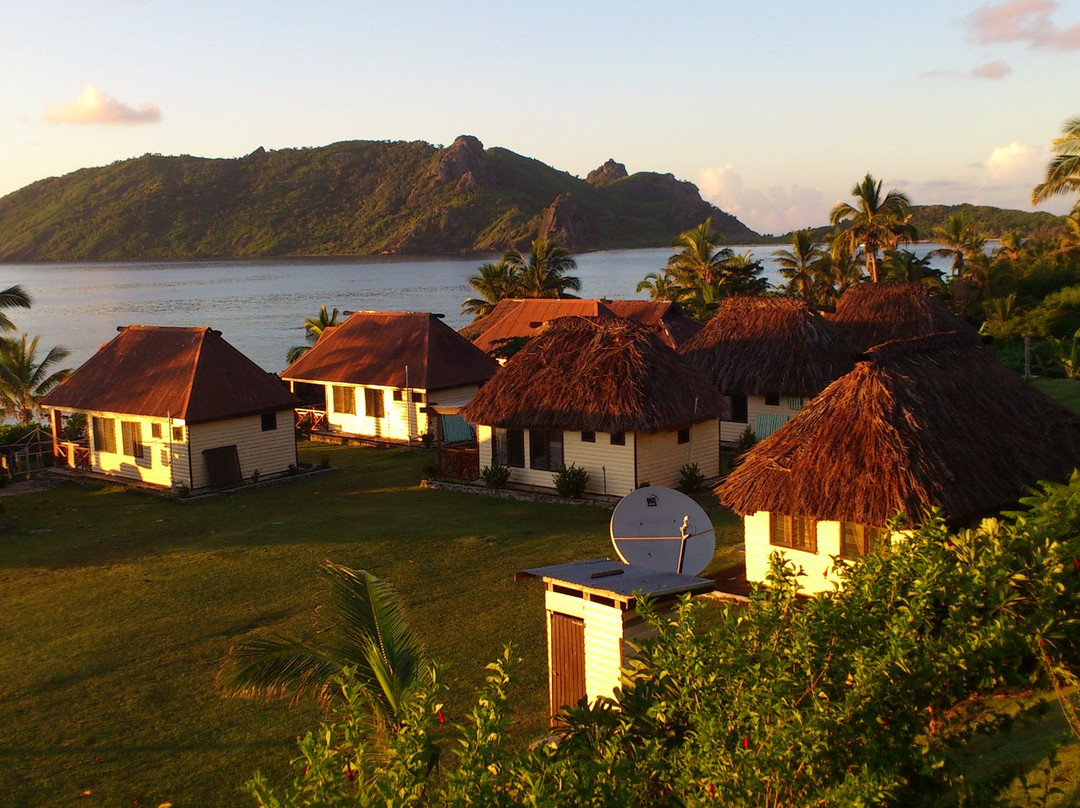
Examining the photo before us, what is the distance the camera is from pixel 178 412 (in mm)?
27422

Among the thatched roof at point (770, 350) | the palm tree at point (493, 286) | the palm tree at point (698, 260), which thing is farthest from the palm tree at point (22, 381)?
the palm tree at point (698, 260)

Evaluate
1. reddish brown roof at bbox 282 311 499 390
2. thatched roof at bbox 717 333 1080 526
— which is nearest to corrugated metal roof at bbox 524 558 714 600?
thatched roof at bbox 717 333 1080 526

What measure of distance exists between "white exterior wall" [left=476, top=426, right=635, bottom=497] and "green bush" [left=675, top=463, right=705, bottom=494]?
4.73 feet

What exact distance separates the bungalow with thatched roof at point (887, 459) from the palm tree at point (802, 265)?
3868 centimetres

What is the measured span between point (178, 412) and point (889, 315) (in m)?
22.2

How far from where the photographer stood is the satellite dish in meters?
14.1

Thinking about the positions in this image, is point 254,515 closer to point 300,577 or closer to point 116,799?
point 300,577

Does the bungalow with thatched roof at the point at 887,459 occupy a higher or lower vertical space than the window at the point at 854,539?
higher

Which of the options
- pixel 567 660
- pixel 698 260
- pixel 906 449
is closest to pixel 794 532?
pixel 906 449

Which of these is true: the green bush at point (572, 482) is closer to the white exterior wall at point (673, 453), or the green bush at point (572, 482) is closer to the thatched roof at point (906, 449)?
the white exterior wall at point (673, 453)

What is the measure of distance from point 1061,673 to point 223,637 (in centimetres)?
1146

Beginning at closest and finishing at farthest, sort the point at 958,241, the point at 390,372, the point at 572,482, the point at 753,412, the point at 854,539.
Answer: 1. the point at 854,539
2. the point at 572,482
3. the point at 753,412
4. the point at 390,372
5. the point at 958,241

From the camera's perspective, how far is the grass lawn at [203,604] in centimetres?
1179

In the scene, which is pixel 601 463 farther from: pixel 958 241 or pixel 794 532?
pixel 958 241
